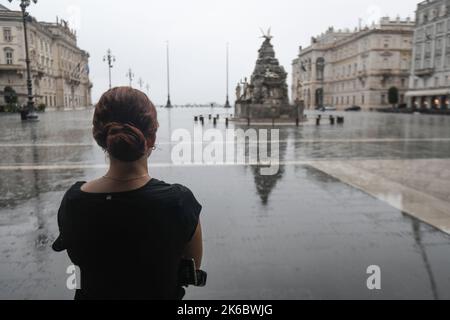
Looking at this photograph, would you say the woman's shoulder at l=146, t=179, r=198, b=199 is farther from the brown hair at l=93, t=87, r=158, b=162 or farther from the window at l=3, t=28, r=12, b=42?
the window at l=3, t=28, r=12, b=42

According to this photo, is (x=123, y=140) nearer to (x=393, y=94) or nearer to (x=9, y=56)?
(x=9, y=56)

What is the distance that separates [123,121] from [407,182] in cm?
772

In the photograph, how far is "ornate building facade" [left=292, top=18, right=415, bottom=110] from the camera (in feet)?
250

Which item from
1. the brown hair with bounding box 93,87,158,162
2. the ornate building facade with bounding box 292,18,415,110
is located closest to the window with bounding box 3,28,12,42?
the ornate building facade with bounding box 292,18,415,110

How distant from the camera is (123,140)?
5.74 feet

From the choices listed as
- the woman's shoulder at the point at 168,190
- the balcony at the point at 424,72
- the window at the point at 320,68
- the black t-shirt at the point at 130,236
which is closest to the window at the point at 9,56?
the balcony at the point at 424,72

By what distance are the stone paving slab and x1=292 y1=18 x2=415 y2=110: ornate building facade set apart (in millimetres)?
68176

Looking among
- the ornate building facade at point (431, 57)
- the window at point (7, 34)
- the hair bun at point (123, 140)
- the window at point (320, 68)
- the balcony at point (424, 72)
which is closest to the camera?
the hair bun at point (123, 140)

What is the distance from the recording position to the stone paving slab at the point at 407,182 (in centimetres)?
609

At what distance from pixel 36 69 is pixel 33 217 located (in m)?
66.6

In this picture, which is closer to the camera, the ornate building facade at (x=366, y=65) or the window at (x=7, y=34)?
the window at (x=7, y=34)

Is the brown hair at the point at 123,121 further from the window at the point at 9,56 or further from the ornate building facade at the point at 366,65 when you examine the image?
the ornate building facade at the point at 366,65

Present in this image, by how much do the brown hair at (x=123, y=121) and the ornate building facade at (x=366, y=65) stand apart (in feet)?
253

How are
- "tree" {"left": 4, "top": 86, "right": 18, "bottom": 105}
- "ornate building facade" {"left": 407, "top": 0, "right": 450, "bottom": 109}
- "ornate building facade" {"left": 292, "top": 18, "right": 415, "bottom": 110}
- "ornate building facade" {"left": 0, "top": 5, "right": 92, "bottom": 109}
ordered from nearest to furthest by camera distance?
1. "ornate building facade" {"left": 407, "top": 0, "right": 450, "bottom": 109}
2. "tree" {"left": 4, "top": 86, "right": 18, "bottom": 105}
3. "ornate building facade" {"left": 0, "top": 5, "right": 92, "bottom": 109}
4. "ornate building facade" {"left": 292, "top": 18, "right": 415, "bottom": 110}
